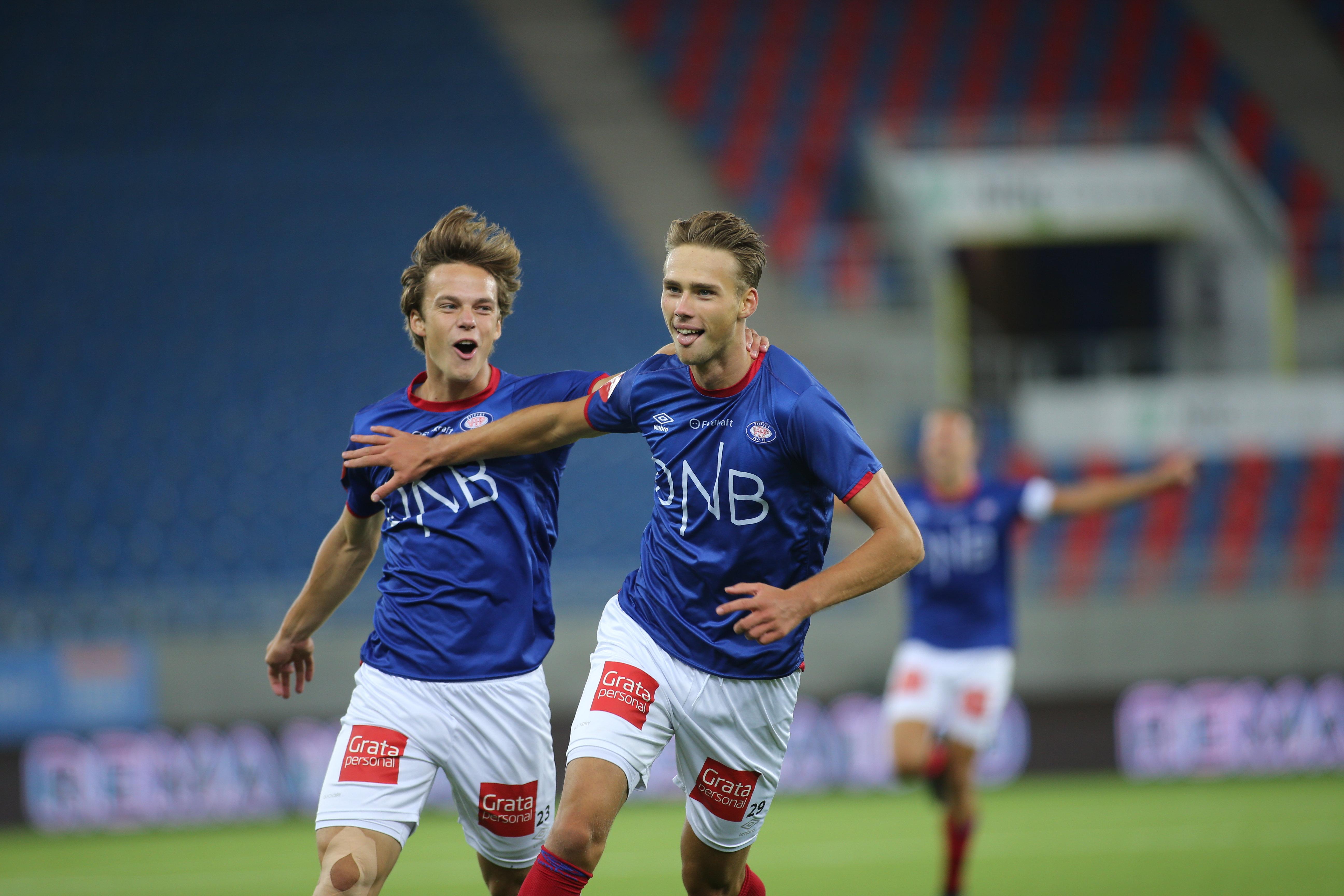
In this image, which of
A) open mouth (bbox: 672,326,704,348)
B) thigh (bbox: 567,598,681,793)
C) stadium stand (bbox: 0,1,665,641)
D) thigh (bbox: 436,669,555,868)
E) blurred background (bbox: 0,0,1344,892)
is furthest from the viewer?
stadium stand (bbox: 0,1,665,641)

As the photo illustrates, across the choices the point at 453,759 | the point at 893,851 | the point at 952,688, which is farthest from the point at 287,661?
the point at 893,851

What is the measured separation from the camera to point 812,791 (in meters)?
12.0

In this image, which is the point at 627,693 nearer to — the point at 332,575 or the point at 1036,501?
the point at 332,575

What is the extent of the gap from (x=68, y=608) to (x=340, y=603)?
25.2 ft

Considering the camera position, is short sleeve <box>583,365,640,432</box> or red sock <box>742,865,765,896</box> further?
red sock <box>742,865,765,896</box>

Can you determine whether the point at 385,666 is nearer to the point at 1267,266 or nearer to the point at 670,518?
the point at 670,518

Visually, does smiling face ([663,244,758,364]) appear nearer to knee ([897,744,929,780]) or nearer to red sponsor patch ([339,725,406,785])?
red sponsor patch ([339,725,406,785])

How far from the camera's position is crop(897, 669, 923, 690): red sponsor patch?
8.21 m

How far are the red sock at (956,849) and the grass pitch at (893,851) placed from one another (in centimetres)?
34

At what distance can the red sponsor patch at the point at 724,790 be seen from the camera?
4.74 m

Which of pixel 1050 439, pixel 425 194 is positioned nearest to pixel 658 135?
pixel 425 194

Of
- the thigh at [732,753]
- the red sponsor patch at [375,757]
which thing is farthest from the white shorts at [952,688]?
the red sponsor patch at [375,757]

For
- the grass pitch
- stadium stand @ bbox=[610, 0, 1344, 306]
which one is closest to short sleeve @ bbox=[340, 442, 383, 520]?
the grass pitch

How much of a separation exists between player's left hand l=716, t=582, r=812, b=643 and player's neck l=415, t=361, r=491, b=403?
1.28 m
